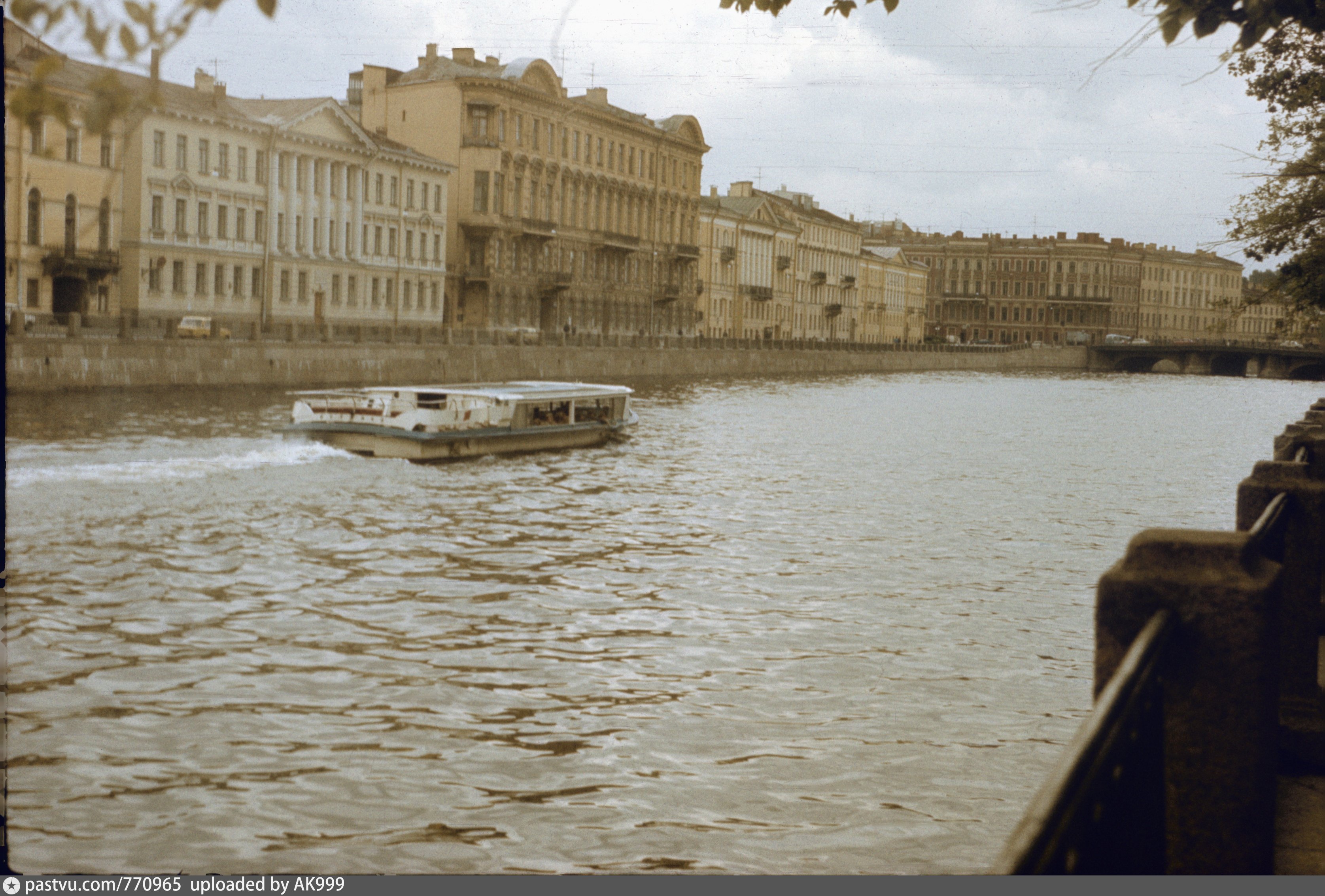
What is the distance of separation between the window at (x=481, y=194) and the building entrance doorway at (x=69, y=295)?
75.4 ft

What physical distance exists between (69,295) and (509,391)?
14.4 m

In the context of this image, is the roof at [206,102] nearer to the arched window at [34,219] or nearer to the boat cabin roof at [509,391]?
the arched window at [34,219]

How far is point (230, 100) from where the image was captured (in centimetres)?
3981

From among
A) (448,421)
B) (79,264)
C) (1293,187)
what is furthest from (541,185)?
(1293,187)

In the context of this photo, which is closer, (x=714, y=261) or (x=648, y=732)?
(x=648, y=732)

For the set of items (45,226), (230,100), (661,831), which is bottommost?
(661,831)

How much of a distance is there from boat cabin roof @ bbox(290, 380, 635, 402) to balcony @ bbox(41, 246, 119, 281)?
8.87 m

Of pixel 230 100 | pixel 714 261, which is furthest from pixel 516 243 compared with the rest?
pixel 714 261

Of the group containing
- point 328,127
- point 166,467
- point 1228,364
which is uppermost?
point 328,127

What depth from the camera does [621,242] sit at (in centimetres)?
6675

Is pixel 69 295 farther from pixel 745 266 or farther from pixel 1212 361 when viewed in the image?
pixel 1212 361

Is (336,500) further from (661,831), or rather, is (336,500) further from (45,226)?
(45,226)

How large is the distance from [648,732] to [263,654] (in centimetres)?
288

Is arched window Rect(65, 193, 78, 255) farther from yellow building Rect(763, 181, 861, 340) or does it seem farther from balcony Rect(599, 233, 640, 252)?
yellow building Rect(763, 181, 861, 340)
